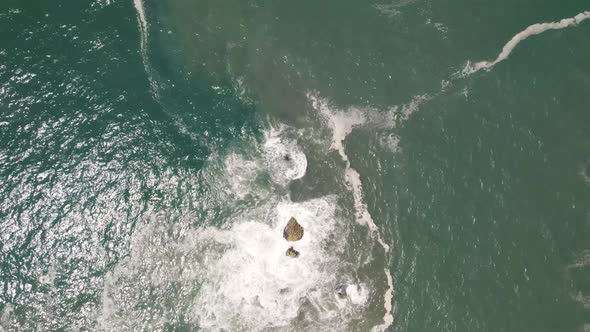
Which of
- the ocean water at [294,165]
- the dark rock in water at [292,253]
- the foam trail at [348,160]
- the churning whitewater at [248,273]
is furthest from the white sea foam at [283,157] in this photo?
the dark rock in water at [292,253]

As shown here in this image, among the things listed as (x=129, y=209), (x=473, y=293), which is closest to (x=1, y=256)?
(x=129, y=209)

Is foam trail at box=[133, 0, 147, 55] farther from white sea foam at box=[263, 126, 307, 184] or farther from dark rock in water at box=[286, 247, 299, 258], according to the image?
dark rock in water at box=[286, 247, 299, 258]

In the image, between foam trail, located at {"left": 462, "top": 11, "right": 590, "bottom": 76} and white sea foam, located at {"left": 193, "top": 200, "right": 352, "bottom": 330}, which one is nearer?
white sea foam, located at {"left": 193, "top": 200, "right": 352, "bottom": 330}

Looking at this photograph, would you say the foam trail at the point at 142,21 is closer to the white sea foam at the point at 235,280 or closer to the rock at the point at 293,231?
the white sea foam at the point at 235,280

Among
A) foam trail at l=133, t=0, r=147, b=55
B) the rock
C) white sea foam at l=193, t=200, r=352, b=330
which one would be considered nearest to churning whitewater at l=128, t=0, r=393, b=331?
white sea foam at l=193, t=200, r=352, b=330

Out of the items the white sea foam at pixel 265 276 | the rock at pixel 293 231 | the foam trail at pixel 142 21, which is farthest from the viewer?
the foam trail at pixel 142 21

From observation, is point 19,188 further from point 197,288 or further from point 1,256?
point 197,288
